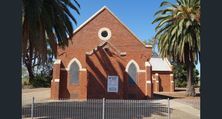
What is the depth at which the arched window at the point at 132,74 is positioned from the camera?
120ft

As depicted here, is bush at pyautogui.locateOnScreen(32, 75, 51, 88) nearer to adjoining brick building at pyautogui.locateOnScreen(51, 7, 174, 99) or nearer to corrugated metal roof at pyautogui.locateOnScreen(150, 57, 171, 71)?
corrugated metal roof at pyautogui.locateOnScreen(150, 57, 171, 71)

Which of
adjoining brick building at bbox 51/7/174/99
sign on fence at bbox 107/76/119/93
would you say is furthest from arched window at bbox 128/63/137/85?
sign on fence at bbox 107/76/119/93

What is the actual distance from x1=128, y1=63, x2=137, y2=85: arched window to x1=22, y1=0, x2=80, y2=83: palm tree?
14351 millimetres

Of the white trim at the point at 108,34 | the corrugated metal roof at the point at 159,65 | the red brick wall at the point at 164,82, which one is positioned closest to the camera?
the white trim at the point at 108,34

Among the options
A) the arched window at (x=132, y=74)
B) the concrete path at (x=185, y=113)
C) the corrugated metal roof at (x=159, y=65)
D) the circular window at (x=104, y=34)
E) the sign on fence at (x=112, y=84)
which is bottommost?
the concrete path at (x=185, y=113)

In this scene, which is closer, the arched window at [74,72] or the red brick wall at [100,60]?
the red brick wall at [100,60]

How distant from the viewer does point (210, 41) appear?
3111 millimetres

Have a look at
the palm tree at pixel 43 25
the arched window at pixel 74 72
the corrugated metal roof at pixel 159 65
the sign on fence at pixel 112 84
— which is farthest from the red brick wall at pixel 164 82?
the palm tree at pixel 43 25

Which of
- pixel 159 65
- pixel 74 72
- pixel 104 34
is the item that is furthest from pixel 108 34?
pixel 159 65

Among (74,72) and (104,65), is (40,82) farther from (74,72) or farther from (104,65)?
(104,65)

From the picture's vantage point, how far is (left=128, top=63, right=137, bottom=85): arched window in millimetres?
36469

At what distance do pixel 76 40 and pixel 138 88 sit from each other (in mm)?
9656

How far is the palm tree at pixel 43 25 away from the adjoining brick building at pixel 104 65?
1191cm

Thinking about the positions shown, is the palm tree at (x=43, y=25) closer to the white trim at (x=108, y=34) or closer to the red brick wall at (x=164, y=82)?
the white trim at (x=108, y=34)
